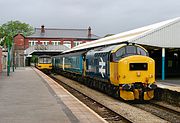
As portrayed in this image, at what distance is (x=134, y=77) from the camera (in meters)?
18.0

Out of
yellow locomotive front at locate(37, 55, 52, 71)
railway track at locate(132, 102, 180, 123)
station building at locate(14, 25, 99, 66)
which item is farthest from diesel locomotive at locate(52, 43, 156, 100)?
station building at locate(14, 25, 99, 66)

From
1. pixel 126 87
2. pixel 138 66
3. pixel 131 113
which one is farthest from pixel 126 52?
pixel 131 113

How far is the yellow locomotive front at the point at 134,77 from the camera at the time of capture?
58.7 ft

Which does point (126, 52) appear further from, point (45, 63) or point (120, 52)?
point (45, 63)

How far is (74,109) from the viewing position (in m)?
13.3

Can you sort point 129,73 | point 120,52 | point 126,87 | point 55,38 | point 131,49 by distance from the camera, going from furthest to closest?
point 55,38 < point 131,49 < point 120,52 < point 129,73 < point 126,87

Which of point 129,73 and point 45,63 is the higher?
point 45,63

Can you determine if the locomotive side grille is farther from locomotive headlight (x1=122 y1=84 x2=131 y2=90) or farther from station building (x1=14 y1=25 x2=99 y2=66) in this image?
station building (x1=14 y1=25 x2=99 y2=66)

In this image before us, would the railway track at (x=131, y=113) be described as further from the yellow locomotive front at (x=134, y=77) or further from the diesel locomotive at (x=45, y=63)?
the diesel locomotive at (x=45, y=63)

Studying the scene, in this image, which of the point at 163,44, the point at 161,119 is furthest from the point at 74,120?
the point at 163,44

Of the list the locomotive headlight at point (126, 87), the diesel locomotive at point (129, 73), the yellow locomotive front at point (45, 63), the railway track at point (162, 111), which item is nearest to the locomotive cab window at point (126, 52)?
the diesel locomotive at point (129, 73)

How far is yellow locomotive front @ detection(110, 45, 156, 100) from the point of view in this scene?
58.7ft

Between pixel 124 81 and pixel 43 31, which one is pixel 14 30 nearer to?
pixel 43 31

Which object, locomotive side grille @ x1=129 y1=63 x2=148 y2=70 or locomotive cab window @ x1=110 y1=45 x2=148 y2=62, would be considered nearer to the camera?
locomotive side grille @ x1=129 y1=63 x2=148 y2=70
